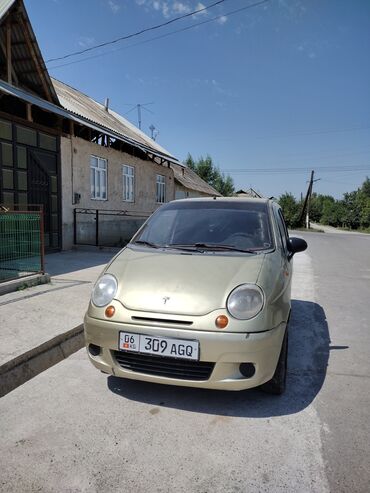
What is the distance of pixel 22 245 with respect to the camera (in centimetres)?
634

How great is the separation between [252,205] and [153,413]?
2.32m

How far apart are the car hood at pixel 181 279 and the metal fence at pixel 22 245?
11.6 ft

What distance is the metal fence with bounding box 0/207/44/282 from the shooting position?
19.9 ft

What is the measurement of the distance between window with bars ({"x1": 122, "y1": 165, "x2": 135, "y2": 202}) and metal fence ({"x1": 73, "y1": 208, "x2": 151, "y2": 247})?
727mm

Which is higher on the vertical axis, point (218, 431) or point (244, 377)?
point (244, 377)

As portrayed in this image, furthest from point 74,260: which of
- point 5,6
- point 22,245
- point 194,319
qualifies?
point 194,319

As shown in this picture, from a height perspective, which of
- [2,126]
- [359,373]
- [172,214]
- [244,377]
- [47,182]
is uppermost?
[2,126]

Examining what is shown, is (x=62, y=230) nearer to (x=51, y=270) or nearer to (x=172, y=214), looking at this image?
(x=51, y=270)

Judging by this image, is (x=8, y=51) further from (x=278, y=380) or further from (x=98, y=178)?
(x=278, y=380)

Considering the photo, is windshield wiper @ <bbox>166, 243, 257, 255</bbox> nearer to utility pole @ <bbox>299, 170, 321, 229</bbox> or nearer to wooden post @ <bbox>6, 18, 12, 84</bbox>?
wooden post @ <bbox>6, 18, 12, 84</bbox>

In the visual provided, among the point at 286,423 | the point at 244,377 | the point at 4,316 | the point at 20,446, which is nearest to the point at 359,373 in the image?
the point at 286,423

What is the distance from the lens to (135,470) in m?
2.14

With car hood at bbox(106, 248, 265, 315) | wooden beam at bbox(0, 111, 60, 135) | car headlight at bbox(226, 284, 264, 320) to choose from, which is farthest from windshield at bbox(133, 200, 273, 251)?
wooden beam at bbox(0, 111, 60, 135)

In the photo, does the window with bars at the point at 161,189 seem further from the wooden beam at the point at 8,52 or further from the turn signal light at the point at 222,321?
the turn signal light at the point at 222,321
